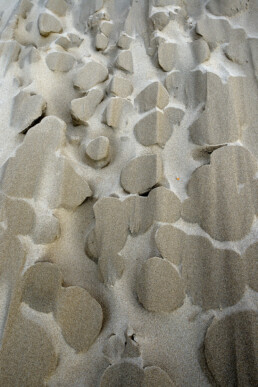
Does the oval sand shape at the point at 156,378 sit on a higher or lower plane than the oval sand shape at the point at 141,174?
lower

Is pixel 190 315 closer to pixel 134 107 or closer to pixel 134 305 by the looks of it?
pixel 134 305

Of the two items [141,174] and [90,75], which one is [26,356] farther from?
[90,75]

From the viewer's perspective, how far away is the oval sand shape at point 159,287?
79cm

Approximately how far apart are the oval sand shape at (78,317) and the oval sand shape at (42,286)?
26mm

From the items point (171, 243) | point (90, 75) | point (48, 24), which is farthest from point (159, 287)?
point (48, 24)

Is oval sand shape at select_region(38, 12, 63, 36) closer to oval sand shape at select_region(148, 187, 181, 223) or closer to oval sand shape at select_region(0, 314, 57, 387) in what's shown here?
oval sand shape at select_region(148, 187, 181, 223)

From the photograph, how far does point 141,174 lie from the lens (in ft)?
3.18

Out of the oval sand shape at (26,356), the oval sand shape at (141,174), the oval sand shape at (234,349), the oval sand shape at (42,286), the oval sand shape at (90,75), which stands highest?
the oval sand shape at (90,75)

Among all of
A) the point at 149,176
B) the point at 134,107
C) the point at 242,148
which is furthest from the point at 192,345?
the point at 134,107

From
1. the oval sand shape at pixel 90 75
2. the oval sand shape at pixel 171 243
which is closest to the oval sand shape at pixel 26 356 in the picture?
the oval sand shape at pixel 171 243

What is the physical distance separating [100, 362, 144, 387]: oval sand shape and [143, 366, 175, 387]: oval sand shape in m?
0.01

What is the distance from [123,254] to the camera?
0.87 metres

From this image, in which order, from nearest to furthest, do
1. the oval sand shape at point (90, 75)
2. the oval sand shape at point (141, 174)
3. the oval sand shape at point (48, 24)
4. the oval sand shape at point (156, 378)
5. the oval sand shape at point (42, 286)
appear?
the oval sand shape at point (156, 378) → the oval sand shape at point (42, 286) → the oval sand shape at point (141, 174) → the oval sand shape at point (90, 75) → the oval sand shape at point (48, 24)

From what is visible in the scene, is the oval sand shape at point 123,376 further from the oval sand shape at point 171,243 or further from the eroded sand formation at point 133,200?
the oval sand shape at point 171,243
